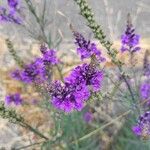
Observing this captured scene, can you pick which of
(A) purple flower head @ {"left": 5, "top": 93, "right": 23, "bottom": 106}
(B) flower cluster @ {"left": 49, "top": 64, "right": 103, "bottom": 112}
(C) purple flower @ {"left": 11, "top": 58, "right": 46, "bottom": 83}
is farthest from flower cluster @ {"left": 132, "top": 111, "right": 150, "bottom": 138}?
(A) purple flower head @ {"left": 5, "top": 93, "right": 23, "bottom": 106}

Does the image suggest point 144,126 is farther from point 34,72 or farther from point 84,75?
point 34,72

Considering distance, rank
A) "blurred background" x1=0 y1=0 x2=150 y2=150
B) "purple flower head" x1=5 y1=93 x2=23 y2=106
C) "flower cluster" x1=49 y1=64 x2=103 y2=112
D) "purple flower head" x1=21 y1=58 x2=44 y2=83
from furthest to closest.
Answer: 1. "blurred background" x1=0 y1=0 x2=150 y2=150
2. "purple flower head" x1=5 y1=93 x2=23 y2=106
3. "purple flower head" x1=21 y1=58 x2=44 y2=83
4. "flower cluster" x1=49 y1=64 x2=103 y2=112

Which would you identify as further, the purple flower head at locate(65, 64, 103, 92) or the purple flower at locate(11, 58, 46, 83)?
the purple flower at locate(11, 58, 46, 83)

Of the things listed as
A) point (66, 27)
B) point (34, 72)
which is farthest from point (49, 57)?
point (66, 27)

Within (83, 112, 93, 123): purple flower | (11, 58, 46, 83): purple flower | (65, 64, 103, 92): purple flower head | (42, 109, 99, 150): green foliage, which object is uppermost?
(11, 58, 46, 83): purple flower

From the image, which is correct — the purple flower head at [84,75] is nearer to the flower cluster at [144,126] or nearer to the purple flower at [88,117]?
the flower cluster at [144,126]

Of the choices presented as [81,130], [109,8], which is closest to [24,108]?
[81,130]

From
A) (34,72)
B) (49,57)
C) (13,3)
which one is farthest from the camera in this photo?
(13,3)

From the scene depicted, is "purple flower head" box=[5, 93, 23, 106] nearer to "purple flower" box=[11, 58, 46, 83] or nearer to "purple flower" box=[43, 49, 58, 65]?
"purple flower" box=[11, 58, 46, 83]

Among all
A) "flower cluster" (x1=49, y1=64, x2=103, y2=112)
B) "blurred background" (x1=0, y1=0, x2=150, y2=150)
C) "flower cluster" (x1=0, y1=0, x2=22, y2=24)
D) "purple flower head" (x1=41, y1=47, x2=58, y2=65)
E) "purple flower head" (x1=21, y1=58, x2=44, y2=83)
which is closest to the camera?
"flower cluster" (x1=49, y1=64, x2=103, y2=112)
